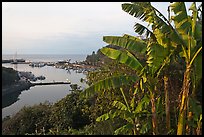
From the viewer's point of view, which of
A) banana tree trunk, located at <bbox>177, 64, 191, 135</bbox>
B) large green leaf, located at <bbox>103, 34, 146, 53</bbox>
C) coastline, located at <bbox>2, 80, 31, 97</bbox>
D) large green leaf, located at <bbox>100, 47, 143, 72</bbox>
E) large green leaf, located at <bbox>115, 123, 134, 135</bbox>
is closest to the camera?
banana tree trunk, located at <bbox>177, 64, 191, 135</bbox>

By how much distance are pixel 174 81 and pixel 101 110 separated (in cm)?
177

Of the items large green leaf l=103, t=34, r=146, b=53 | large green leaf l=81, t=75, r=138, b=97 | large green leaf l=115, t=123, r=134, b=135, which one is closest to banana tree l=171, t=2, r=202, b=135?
large green leaf l=103, t=34, r=146, b=53

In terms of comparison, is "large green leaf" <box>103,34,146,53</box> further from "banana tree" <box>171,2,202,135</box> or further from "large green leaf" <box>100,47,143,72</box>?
"banana tree" <box>171,2,202,135</box>

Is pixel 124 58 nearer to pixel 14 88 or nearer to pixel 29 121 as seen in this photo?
pixel 29 121

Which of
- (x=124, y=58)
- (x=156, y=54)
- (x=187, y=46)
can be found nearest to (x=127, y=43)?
(x=124, y=58)

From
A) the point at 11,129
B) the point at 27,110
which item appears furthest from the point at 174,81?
the point at 11,129

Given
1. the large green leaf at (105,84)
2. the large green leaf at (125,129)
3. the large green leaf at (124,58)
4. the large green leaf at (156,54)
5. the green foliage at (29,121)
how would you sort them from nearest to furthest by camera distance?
the large green leaf at (156,54) → the large green leaf at (105,84) → the large green leaf at (124,58) → the large green leaf at (125,129) → the green foliage at (29,121)

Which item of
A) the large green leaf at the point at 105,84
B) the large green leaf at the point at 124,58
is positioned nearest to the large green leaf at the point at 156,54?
the large green leaf at the point at 124,58

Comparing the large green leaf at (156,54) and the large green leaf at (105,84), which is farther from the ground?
the large green leaf at (156,54)

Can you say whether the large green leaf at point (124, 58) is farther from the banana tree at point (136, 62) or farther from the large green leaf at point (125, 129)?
the large green leaf at point (125, 129)

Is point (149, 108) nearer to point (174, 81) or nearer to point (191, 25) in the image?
point (174, 81)

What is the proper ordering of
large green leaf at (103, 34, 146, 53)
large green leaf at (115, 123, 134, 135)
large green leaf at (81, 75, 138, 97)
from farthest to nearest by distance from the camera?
large green leaf at (115, 123, 134, 135)
large green leaf at (103, 34, 146, 53)
large green leaf at (81, 75, 138, 97)

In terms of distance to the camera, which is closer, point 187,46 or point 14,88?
point 187,46

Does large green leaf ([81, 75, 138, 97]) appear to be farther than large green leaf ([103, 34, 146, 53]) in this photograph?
No
